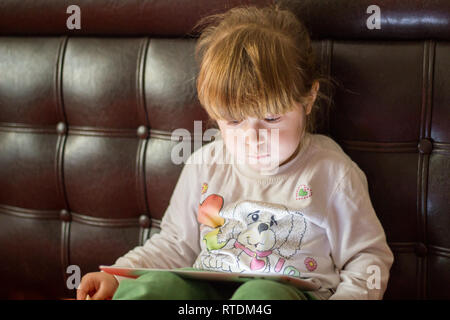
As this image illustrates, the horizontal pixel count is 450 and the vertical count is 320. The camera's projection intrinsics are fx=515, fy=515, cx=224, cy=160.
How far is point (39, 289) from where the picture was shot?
1.22 meters

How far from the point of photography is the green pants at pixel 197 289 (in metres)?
0.72

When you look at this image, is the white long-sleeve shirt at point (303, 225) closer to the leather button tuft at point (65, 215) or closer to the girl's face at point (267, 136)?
the girl's face at point (267, 136)

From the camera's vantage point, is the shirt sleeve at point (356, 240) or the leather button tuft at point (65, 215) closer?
the shirt sleeve at point (356, 240)

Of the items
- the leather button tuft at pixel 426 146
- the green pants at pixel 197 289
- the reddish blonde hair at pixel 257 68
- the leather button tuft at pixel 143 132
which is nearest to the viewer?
the green pants at pixel 197 289

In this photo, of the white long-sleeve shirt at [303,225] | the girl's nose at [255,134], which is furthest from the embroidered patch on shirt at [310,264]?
the girl's nose at [255,134]

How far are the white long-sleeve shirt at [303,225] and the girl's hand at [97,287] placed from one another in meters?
0.07

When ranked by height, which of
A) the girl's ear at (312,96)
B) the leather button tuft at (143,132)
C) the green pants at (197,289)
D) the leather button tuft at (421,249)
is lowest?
the green pants at (197,289)

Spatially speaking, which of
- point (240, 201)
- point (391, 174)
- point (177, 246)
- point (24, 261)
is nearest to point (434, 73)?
point (391, 174)

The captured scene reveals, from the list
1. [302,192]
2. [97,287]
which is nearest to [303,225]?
[302,192]

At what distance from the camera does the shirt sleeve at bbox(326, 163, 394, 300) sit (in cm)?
87

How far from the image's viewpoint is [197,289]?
81 cm

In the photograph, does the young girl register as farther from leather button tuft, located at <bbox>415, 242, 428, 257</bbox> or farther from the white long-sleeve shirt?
leather button tuft, located at <bbox>415, 242, 428, 257</bbox>

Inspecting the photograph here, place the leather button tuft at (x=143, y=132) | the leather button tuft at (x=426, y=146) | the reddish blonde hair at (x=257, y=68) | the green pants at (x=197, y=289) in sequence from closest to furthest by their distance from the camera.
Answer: the green pants at (x=197, y=289)
the reddish blonde hair at (x=257, y=68)
the leather button tuft at (x=426, y=146)
the leather button tuft at (x=143, y=132)

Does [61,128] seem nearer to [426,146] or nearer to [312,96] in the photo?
[312,96]
